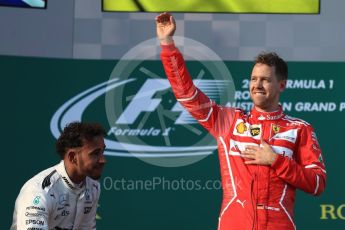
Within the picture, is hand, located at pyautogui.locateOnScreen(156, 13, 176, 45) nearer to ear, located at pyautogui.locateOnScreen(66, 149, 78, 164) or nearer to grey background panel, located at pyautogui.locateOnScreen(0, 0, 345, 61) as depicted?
ear, located at pyautogui.locateOnScreen(66, 149, 78, 164)

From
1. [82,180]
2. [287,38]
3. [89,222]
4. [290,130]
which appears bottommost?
[89,222]

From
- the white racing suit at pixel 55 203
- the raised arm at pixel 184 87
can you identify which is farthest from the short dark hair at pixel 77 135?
the raised arm at pixel 184 87

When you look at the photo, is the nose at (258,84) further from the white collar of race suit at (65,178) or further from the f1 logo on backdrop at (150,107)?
the f1 logo on backdrop at (150,107)

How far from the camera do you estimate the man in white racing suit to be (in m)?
2.95

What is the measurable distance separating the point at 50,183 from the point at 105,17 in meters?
2.36

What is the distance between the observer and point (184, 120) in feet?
17.1

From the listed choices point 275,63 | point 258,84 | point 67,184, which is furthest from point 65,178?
point 275,63

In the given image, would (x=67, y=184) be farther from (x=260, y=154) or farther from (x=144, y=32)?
(x=144, y=32)

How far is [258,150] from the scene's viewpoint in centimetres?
308

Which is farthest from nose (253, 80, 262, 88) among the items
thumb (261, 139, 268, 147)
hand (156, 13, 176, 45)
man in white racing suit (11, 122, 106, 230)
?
man in white racing suit (11, 122, 106, 230)

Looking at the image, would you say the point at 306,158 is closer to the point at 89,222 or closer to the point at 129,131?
the point at 89,222

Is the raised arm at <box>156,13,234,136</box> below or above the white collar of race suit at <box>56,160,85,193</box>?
above

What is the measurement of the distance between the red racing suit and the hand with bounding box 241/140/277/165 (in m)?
0.03

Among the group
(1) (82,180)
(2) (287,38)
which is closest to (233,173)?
(1) (82,180)
